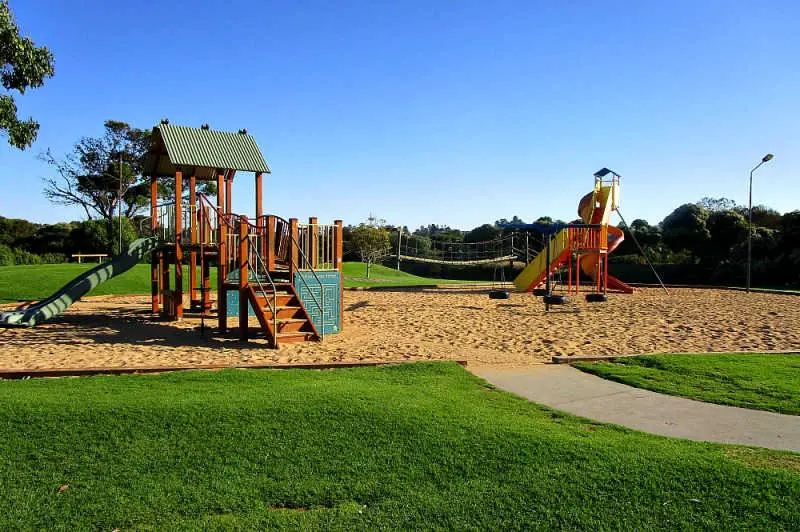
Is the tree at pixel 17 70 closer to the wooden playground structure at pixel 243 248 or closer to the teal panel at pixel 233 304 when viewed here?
the wooden playground structure at pixel 243 248

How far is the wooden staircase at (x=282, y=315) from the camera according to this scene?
39.8ft

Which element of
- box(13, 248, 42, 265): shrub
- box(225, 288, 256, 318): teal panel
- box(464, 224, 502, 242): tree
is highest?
box(464, 224, 502, 242): tree

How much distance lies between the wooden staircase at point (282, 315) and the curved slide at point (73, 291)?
5.18 m

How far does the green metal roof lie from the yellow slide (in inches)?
509

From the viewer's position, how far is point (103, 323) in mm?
15672

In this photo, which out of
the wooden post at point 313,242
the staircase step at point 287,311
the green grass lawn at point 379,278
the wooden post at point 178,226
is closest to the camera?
the staircase step at point 287,311

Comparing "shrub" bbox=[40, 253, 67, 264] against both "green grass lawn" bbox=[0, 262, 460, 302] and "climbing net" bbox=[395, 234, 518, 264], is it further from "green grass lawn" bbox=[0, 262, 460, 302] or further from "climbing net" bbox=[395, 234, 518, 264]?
"climbing net" bbox=[395, 234, 518, 264]

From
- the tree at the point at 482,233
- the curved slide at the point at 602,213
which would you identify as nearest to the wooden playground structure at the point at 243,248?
the curved slide at the point at 602,213

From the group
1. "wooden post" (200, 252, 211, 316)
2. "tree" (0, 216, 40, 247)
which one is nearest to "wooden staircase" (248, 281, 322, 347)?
"wooden post" (200, 252, 211, 316)

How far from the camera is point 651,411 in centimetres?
688

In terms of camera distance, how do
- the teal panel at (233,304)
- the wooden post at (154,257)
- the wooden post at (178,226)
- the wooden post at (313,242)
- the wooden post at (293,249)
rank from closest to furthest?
the wooden post at (293,249) → the wooden post at (313,242) → the wooden post at (178,226) → the teal panel at (233,304) → the wooden post at (154,257)

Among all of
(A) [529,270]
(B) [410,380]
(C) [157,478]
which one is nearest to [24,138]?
(B) [410,380]

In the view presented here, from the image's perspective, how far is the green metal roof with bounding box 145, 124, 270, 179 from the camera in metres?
16.0

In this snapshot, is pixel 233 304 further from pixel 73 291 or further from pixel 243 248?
pixel 243 248
